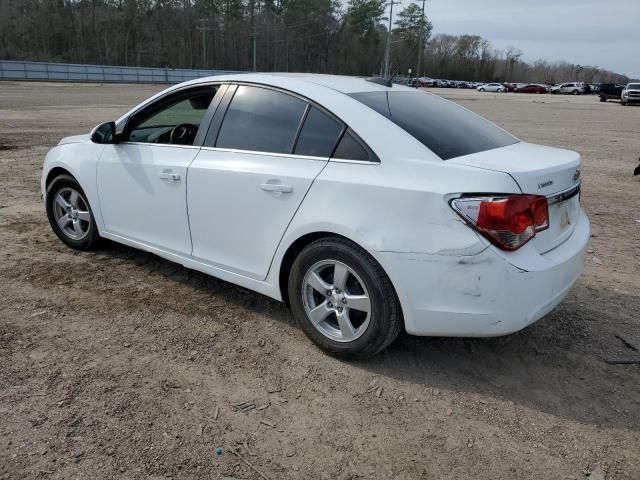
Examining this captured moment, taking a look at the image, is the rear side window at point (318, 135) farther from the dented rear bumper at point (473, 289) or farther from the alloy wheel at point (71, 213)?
the alloy wheel at point (71, 213)

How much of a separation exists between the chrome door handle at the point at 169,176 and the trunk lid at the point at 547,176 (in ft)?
6.55

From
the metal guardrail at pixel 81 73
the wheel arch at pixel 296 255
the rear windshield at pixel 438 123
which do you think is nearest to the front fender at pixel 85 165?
the wheel arch at pixel 296 255

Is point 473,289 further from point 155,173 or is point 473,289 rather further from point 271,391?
point 155,173

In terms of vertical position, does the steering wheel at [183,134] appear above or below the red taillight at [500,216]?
above

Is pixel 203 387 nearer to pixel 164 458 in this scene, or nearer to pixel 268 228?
pixel 164 458

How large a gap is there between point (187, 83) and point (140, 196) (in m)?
0.95

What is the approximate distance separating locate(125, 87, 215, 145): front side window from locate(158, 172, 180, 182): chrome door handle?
0.88ft

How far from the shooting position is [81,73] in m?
63.0

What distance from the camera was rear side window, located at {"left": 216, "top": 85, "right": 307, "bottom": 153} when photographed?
346 centimetres

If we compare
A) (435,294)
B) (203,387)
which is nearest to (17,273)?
(203,387)

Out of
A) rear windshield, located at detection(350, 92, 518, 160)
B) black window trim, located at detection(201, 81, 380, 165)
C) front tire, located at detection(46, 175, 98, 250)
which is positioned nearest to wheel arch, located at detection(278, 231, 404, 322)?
black window trim, located at detection(201, 81, 380, 165)

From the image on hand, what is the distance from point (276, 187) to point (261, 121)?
567 mm

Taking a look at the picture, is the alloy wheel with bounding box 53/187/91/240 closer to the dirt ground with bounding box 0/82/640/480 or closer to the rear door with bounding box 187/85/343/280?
the dirt ground with bounding box 0/82/640/480

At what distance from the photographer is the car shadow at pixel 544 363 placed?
9.71ft
